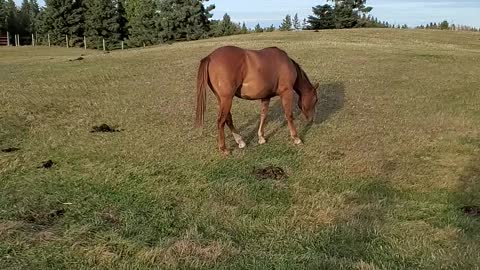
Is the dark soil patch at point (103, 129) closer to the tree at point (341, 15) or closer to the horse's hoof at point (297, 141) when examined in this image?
the horse's hoof at point (297, 141)

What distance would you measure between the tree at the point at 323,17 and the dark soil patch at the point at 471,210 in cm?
4706

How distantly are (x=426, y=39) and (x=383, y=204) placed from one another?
28.0 metres

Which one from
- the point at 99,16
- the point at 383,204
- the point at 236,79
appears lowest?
the point at 383,204

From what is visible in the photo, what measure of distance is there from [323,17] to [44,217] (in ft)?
160

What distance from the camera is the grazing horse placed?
24.8 feet

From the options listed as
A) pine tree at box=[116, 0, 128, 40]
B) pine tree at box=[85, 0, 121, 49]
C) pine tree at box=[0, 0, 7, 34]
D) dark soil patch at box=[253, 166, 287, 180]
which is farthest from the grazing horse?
pine tree at box=[0, 0, 7, 34]

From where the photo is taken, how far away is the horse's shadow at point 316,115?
30.0 ft

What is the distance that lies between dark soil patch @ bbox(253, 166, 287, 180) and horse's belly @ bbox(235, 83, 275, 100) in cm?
155

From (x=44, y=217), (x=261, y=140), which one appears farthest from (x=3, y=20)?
(x=44, y=217)

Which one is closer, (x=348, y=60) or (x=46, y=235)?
(x=46, y=235)

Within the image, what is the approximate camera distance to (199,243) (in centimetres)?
450

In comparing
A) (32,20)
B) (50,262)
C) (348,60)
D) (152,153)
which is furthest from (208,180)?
(32,20)

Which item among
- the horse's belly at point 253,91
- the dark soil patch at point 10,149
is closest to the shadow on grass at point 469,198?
the horse's belly at point 253,91

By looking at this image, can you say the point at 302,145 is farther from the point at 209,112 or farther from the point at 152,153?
the point at 209,112
